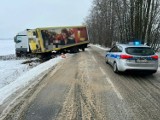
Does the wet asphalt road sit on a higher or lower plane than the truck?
lower

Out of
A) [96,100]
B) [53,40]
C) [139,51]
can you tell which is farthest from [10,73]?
[96,100]

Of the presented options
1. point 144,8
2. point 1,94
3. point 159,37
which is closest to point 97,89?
point 1,94

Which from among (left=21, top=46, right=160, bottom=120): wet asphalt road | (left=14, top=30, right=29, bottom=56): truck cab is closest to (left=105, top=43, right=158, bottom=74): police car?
(left=21, top=46, right=160, bottom=120): wet asphalt road

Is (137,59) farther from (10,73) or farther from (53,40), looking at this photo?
(53,40)

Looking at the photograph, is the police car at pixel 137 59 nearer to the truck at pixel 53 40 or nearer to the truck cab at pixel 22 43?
the truck at pixel 53 40

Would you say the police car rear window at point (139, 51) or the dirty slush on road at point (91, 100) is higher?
the police car rear window at point (139, 51)

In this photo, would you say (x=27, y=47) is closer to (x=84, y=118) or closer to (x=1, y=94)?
(x=1, y=94)

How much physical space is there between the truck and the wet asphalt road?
1830 cm

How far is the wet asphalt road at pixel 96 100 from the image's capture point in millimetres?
6465

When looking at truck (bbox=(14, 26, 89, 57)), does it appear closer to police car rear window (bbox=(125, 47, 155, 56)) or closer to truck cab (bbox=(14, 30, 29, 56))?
truck cab (bbox=(14, 30, 29, 56))

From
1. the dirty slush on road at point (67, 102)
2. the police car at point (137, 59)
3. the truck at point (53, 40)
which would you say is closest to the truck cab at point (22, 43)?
the truck at point (53, 40)

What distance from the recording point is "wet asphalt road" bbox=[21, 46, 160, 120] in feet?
21.2

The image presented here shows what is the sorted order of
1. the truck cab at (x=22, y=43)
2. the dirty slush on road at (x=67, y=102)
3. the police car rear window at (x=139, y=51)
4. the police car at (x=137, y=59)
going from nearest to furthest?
the dirty slush on road at (x=67, y=102) < the police car at (x=137, y=59) < the police car rear window at (x=139, y=51) < the truck cab at (x=22, y=43)

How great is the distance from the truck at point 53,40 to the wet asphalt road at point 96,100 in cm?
1830
